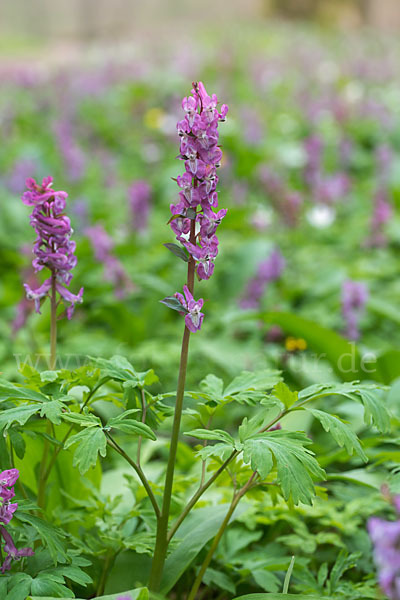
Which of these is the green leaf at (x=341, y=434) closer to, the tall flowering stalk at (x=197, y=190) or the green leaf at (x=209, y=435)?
the green leaf at (x=209, y=435)

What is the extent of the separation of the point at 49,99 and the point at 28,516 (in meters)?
7.86

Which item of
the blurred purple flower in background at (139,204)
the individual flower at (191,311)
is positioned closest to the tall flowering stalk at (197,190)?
the individual flower at (191,311)

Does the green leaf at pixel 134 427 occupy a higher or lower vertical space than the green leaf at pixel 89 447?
higher

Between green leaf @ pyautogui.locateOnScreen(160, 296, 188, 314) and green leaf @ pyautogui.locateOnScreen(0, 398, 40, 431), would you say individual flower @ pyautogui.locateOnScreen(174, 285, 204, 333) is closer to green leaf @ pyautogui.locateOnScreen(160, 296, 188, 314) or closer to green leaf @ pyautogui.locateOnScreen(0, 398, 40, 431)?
green leaf @ pyautogui.locateOnScreen(160, 296, 188, 314)

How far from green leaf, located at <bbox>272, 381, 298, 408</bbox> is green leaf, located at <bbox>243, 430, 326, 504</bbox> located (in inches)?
6.6

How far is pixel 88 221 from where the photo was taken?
16.1ft

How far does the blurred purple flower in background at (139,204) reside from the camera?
13.4 ft

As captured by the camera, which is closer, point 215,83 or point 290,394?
point 290,394

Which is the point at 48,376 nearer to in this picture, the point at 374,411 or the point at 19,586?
the point at 19,586

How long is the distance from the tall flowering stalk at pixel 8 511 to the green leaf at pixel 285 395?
559 millimetres

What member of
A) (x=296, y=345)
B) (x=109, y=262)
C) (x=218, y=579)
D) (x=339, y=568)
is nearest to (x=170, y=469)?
(x=218, y=579)

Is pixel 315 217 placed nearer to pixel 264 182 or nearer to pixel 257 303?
pixel 264 182

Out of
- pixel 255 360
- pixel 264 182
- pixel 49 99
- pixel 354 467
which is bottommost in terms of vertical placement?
pixel 354 467

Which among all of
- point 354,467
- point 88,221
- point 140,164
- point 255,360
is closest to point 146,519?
point 354,467
